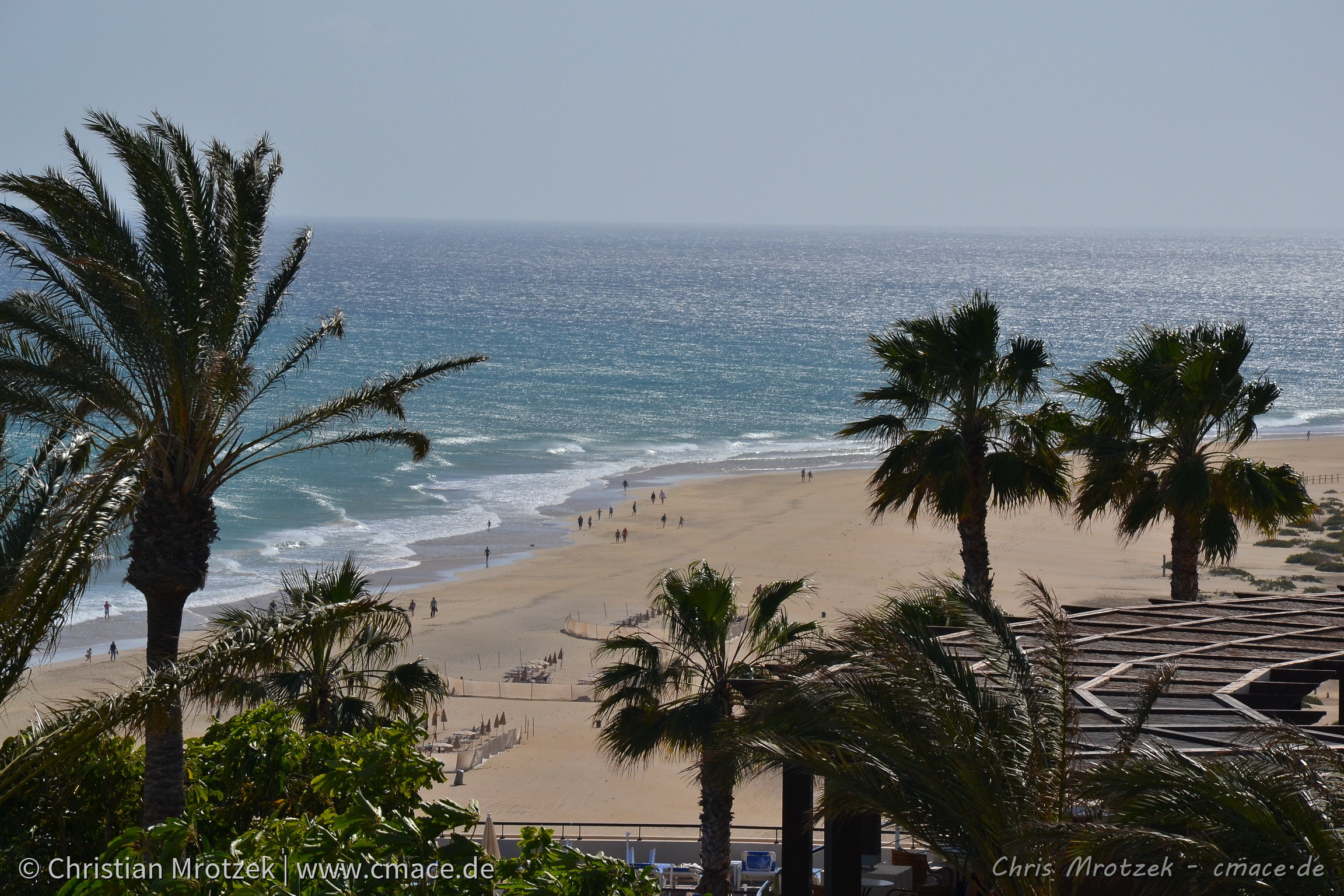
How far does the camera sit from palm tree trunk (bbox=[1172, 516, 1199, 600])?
1595 centimetres

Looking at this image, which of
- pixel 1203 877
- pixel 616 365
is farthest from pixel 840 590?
pixel 616 365

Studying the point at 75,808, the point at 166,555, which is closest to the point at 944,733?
the point at 75,808

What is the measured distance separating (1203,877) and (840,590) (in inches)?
1280

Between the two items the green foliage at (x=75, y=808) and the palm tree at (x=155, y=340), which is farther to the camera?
the palm tree at (x=155, y=340)

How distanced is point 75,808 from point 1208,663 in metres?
9.17

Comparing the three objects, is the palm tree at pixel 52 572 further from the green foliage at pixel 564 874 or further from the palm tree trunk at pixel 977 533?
the palm tree trunk at pixel 977 533

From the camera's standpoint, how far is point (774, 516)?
160 feet

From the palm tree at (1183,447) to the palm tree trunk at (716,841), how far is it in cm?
734

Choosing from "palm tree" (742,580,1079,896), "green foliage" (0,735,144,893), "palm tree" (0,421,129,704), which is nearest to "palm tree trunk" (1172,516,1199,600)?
"palm tree" (742,580,1079,896)

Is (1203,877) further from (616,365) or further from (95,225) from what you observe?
(616,365)

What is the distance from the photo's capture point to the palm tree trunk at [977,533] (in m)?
15.8

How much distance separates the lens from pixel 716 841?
11.9 m

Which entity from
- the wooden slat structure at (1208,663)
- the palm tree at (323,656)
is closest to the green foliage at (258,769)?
the palm tree at (323,656)

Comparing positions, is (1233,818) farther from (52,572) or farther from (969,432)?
(969,432)
